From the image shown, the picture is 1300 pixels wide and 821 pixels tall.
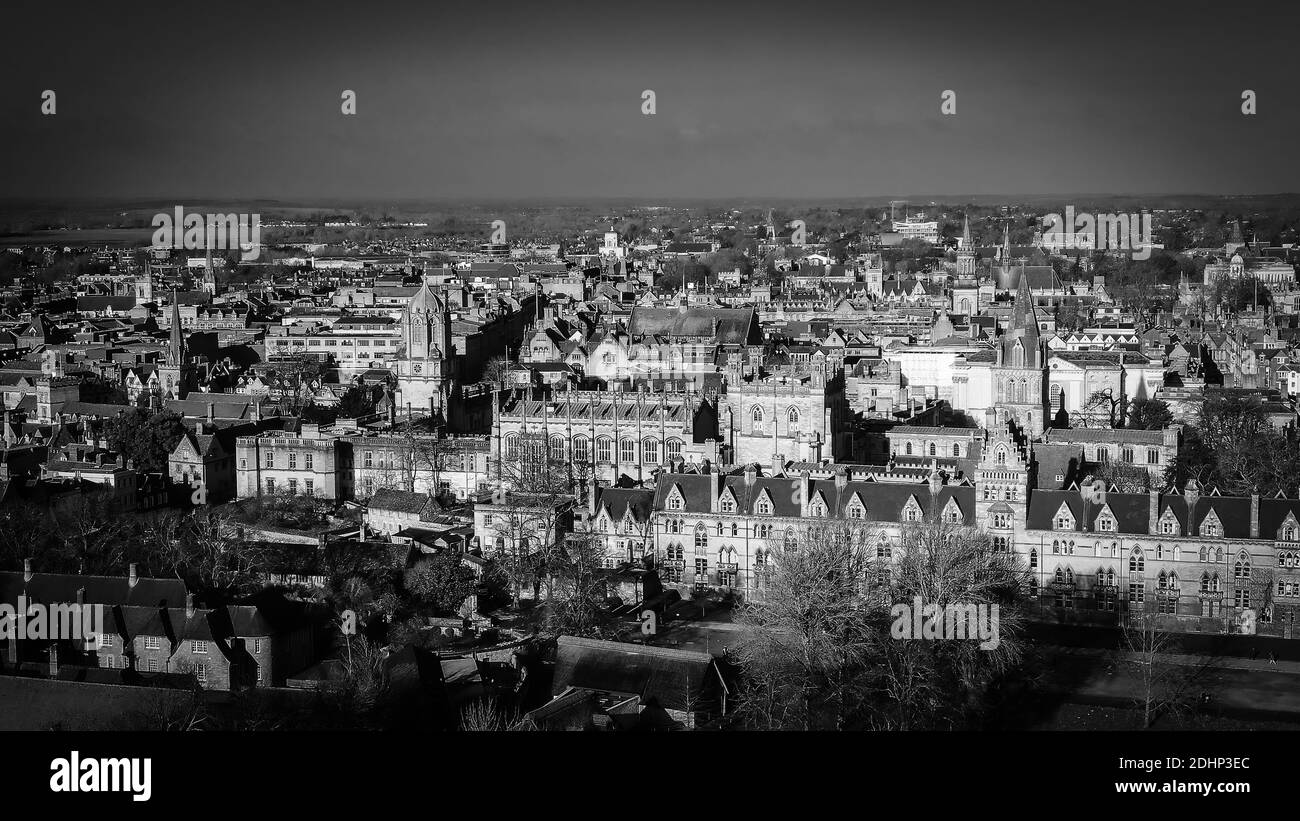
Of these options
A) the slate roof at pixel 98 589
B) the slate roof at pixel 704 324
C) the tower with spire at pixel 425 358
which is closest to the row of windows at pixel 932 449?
the tower with spire at pixel 425 358

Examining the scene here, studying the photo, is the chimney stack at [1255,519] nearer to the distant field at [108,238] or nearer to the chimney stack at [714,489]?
the chimney stack at [714,489]

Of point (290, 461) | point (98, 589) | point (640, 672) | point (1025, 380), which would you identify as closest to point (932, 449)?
point (1025, 380)

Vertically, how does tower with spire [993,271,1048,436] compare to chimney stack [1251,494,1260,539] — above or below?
above

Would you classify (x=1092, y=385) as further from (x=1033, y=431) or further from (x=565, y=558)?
(x=565, y=558)

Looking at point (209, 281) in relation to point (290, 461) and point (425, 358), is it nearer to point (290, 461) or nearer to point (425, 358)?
point (425, 358)

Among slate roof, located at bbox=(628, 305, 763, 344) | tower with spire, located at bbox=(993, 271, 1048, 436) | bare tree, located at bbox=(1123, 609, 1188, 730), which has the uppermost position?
slate roof, located at bbox=(628, 305, 763, 344)

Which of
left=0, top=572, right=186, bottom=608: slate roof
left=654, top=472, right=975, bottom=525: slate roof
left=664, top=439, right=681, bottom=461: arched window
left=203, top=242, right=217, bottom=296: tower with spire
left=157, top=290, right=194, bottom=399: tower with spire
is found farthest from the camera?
left=203, top=242, right=217, bottom=296: tower with spire

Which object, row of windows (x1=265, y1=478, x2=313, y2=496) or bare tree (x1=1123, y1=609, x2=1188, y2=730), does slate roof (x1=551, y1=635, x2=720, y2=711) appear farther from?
row of windows (x1=265, y1=478, x2=313, y2=496)

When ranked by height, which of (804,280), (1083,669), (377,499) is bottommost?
(1083,669)

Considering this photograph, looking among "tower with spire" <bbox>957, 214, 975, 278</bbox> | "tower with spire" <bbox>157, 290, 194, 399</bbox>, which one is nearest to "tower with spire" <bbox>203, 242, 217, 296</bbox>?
"tower with spire" <bbox>157, 290, 194, 399</bbox>
